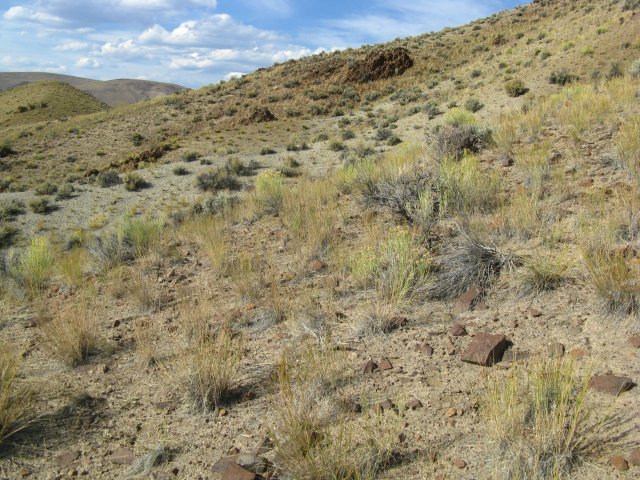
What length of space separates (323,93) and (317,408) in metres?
35.3

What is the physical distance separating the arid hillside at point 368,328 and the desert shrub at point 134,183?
37.6 ft

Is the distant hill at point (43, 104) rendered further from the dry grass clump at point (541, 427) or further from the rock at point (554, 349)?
the dry grass clump at point (541, 427)

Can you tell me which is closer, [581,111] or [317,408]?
[317,408]

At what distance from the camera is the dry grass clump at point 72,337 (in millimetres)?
4211

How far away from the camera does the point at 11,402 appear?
10.8 feet

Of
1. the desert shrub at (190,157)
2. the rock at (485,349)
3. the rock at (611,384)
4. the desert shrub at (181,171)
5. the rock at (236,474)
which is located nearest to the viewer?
the rock at (236,474)

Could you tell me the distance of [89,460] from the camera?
2980 millimetres

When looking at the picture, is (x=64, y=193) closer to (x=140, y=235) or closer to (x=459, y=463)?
(x=140, y=235)

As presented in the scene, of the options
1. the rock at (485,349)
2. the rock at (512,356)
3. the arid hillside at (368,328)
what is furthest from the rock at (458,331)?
the rock at (512,356)

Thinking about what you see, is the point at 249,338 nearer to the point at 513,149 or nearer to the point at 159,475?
the point at 159,475

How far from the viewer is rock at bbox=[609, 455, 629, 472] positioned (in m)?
2.27

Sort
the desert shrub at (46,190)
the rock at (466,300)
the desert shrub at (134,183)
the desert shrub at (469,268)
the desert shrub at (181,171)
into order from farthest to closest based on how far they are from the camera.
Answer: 1. the desert shrub at (181,171)
2. the desert shrub at (46,190)
3. the desert shrub at (134,183)
4. the desert shrub at (469,268)
5. the rock at (466,300)

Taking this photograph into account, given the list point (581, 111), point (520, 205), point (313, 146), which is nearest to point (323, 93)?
point (313, 146)

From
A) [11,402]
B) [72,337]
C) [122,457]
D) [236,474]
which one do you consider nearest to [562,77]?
[72,337]
